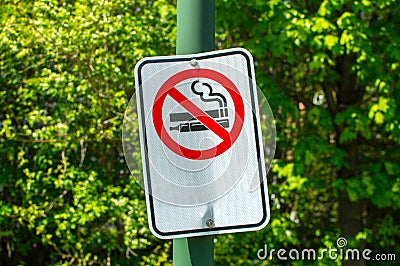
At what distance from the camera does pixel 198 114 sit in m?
1.58

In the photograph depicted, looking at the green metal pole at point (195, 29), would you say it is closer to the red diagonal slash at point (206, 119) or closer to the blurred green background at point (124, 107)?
the red diagonal slash at point (206, 119)

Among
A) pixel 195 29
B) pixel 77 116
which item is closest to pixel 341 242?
pixel 77 116

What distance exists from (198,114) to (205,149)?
0.30 ft

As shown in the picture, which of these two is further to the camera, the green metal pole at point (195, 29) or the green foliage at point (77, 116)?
the green foliage at point (77, 116)

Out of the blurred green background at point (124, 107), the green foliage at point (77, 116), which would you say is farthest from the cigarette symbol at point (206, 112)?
the green foliage at point (77, 116)

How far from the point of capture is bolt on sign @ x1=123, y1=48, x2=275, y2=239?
1.57 metres

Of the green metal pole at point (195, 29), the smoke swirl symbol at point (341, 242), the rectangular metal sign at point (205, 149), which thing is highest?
the green metal pole at point (195, 29)

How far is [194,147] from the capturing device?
158 centimetres

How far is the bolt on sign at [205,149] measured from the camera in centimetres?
157

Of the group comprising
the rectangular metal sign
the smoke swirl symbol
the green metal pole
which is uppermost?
the green metal pole

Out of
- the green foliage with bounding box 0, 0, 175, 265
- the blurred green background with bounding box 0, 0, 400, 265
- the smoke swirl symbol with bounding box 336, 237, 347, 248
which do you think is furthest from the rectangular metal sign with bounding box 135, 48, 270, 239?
the smoke swirl symbol with bounding box 336, 237, 347, 248

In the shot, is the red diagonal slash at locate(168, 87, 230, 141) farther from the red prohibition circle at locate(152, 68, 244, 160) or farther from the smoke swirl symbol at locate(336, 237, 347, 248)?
the smoke swirl symbol at locate(336, 237, 347, 248)

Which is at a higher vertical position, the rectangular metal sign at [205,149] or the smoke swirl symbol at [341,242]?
the rectangular metal sign at [205,149]

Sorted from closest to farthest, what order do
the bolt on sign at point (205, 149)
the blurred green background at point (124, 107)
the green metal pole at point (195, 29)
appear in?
the bolt on sign at point (205, 149), the green metal pole at point (195, 29), the blurred green background at point (124, 107)
